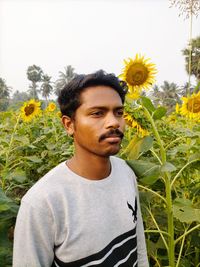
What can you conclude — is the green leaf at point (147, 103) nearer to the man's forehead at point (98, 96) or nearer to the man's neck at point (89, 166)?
the man's forehead at point (98, 96)

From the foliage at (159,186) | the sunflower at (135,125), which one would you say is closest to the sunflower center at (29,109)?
the foliage at (159,186)

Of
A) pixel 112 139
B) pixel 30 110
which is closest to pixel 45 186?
pixel 112 139

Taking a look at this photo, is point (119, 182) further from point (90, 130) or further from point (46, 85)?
point (46, 85)

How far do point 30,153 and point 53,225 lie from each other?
1.85m

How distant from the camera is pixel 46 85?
4859 cm

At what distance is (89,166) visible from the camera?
47.3 inches

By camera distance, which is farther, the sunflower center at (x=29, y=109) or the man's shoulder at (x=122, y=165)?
the sunflower center at (x=29, y=109)

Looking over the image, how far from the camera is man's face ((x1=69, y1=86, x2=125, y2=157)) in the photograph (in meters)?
1.15

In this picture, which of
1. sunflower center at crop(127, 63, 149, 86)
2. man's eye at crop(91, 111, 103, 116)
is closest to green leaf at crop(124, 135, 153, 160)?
man's eye at crop(91, 111, 103, 116)

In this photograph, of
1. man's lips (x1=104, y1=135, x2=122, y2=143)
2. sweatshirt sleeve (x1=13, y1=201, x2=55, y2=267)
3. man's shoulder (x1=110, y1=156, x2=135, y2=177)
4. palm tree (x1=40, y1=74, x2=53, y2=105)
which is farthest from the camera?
palm tree (x1=40, y1=74, x2=53, y2=105)

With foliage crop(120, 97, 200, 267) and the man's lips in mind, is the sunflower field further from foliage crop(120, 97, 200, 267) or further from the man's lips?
the man's lips

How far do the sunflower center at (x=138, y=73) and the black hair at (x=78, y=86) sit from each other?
64cm

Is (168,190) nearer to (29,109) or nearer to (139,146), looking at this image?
(139,146)

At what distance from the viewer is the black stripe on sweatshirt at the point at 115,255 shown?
111 cm
